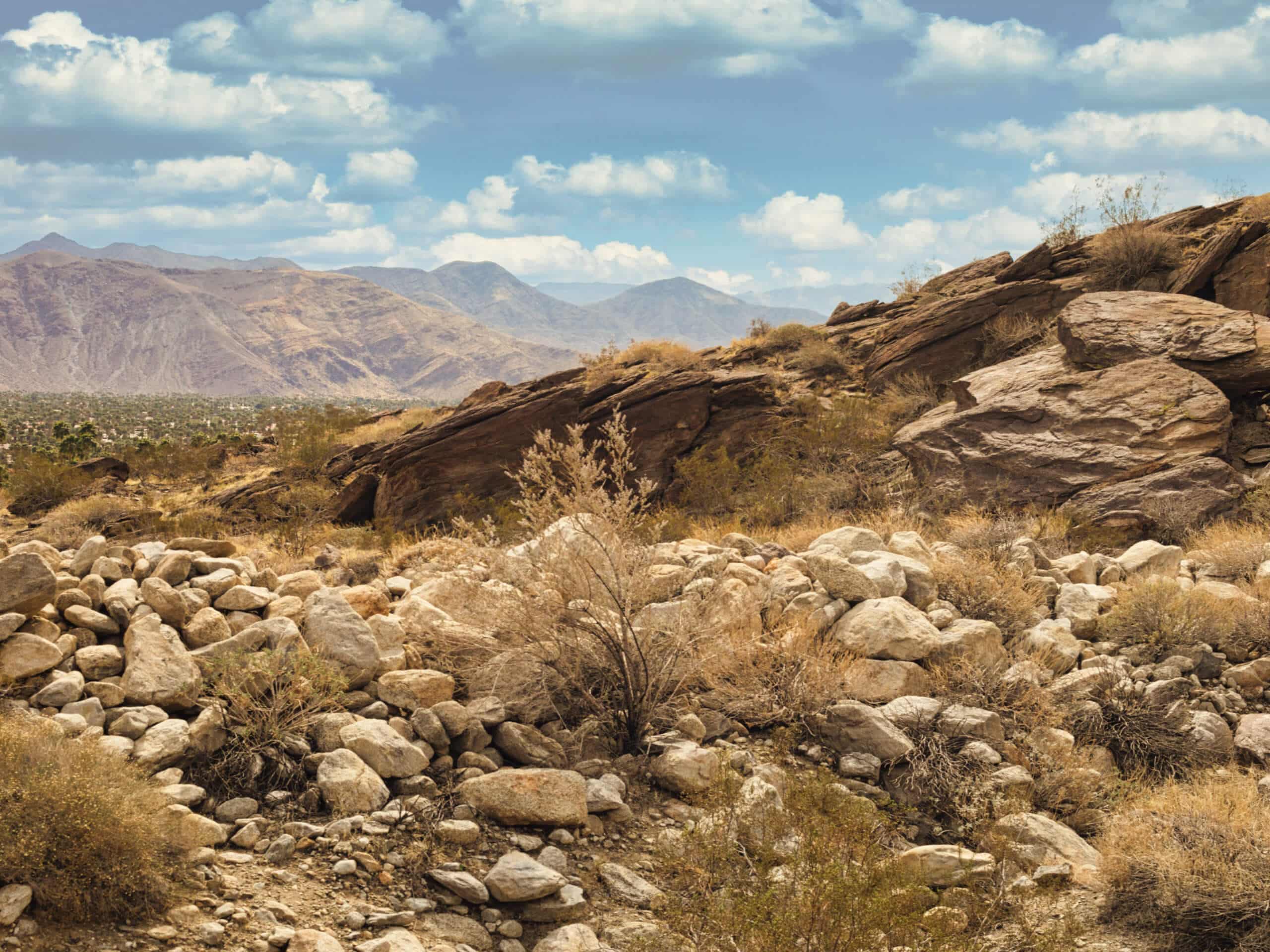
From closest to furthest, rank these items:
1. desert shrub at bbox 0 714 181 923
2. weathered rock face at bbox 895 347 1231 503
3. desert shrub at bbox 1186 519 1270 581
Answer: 1. desert shrub at bbox 0 714 181 923
2. desert shrub at bbox 1186 519 1270 581
3. weathered rock face at bbox 895 347 1231 503

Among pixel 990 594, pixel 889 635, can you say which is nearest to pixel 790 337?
pixel 990 594

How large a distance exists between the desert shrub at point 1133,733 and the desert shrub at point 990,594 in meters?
1.12

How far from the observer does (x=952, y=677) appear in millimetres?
6660

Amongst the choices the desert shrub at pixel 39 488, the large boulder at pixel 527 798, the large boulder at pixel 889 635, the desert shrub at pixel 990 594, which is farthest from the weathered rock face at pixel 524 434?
the large boulder at pixel 527 798

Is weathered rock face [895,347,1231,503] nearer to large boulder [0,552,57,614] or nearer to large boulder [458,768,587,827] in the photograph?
large boulder [458,768,587,827]

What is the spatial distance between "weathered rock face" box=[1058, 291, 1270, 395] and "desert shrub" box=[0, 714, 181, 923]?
14.3m

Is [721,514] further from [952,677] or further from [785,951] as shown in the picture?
[785,951]

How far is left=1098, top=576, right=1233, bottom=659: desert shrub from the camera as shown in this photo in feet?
23.5

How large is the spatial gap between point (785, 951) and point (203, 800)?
3498 millimetres

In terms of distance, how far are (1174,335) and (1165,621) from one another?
8121 mm

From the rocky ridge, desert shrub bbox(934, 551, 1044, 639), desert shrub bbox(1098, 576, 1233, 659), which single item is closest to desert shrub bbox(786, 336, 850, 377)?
desert shrub bbox(934, 551, 1044, 639)

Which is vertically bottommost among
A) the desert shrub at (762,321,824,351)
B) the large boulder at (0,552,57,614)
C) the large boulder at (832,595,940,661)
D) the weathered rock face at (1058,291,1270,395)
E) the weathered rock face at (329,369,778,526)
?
the large boulder at (832,595,940,661)

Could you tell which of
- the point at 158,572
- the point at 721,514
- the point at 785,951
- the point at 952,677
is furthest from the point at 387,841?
the point at 721,514

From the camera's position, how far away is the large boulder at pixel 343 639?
5.89 metres
